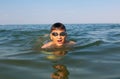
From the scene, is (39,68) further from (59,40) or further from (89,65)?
(59,40)

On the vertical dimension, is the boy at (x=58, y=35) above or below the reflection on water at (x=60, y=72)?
above

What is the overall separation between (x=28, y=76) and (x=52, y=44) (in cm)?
402

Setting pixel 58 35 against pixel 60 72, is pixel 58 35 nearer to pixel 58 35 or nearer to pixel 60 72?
pixel 58 35

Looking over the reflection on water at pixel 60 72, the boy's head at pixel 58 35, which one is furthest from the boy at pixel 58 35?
the reflection on water at pixel 60 72

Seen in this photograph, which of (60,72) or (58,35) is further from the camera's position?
(58,35)

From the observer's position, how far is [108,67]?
217 inches

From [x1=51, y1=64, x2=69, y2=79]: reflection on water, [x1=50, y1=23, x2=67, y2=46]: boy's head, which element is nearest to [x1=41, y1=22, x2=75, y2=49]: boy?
[x1=50, y1=23, x2=67, y2=46]: boy's head

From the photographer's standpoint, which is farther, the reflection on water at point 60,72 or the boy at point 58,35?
the boy at point 58,35

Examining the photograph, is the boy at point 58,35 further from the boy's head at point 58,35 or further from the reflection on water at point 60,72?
the reflection on water at point 60,72

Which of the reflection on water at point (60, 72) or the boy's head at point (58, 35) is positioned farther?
the boy's head at point (58, 35)

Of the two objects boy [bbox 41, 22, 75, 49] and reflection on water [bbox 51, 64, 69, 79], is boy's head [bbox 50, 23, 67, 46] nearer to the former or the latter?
boy [bbox 41, 22, 75, 49]

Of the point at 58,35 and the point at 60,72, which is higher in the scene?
the point at 58,35

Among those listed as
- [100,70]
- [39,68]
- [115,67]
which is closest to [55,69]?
[39,68]

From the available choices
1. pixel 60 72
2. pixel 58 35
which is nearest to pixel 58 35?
pixel 58 35
